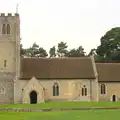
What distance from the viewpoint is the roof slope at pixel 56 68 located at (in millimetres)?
71250

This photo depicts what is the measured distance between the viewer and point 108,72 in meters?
75.2

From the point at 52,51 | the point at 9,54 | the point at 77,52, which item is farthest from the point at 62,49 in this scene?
the point at 9,54

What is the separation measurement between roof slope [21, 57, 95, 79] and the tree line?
30.5 meters

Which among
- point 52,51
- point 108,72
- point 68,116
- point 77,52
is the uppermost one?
point 52,51

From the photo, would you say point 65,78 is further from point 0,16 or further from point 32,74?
point 0,16

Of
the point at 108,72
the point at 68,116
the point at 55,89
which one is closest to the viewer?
the point at 68,116

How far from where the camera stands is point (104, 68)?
76.2 m

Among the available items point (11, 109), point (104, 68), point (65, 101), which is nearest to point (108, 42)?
point (104, 68)

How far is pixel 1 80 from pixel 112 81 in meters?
19.3

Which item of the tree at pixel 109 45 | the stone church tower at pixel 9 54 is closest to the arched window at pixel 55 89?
the stone church tower at pixel 9 54

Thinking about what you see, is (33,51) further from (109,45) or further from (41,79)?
(41,79)

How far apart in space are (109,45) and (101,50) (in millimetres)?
2474

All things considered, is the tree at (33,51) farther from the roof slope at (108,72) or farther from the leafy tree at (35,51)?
the roof slope at (108,72)

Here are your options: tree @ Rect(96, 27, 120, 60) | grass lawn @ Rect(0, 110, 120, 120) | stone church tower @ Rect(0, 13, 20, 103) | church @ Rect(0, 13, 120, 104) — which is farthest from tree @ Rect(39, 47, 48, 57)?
grass lawn @ Rect(0, 110, 120, 120)
